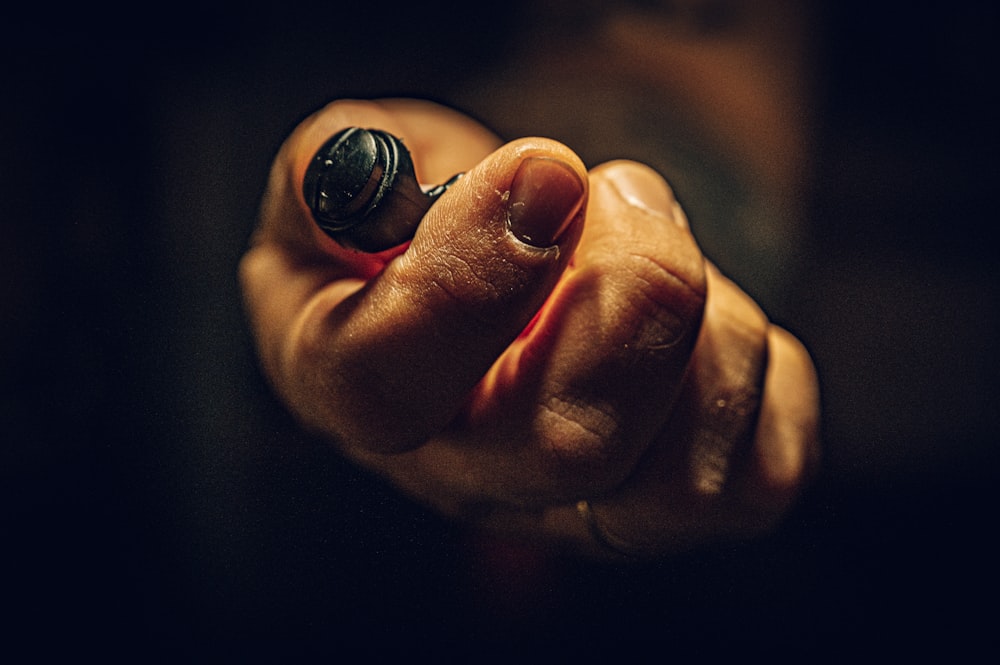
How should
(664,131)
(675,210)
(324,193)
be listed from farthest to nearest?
(664,131) < (675,210) < (324,193)

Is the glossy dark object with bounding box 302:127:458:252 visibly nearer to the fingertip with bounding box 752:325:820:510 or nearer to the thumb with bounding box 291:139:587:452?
the thumb with bounding box 291:139:587:452

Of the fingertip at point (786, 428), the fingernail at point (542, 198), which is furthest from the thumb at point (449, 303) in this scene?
the fingertip at point (786, 428)

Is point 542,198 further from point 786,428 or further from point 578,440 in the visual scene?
point 786,428

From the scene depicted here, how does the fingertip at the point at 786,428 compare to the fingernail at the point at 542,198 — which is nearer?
the fingernail at the point at 542,198

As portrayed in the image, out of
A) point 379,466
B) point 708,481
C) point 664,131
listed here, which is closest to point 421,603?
point 379,466

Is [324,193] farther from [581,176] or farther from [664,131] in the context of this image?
[664,131]

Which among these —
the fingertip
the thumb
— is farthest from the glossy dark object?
the fingertip

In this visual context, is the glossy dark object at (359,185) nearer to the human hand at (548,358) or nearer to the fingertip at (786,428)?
the human hand at (548,358)
